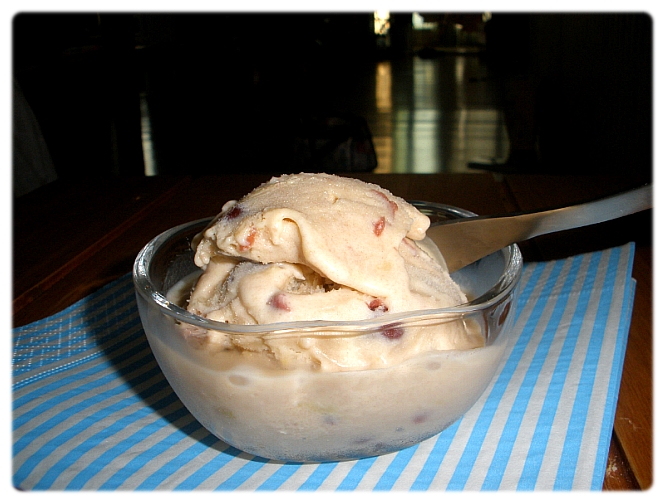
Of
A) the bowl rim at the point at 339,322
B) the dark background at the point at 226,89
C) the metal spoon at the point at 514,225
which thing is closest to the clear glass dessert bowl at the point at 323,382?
the bowl rim at the point at 339,322

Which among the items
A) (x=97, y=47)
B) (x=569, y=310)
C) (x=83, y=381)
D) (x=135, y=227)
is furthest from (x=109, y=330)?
(x=97, y=47)

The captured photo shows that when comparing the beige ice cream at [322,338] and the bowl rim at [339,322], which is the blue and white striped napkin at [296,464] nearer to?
the beige ice cream at [322,338]

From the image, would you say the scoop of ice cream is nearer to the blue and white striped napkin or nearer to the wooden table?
the blue and white striped napkin

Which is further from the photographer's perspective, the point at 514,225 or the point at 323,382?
the point at 514,225

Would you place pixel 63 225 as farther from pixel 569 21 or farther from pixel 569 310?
pixel 569 21

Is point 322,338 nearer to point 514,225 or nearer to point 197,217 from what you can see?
point 514,225

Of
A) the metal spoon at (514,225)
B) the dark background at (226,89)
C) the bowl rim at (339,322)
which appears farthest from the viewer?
the dark background at (226,89)

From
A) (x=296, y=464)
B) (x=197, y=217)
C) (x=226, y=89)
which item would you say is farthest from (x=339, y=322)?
(x=226, y=89)
